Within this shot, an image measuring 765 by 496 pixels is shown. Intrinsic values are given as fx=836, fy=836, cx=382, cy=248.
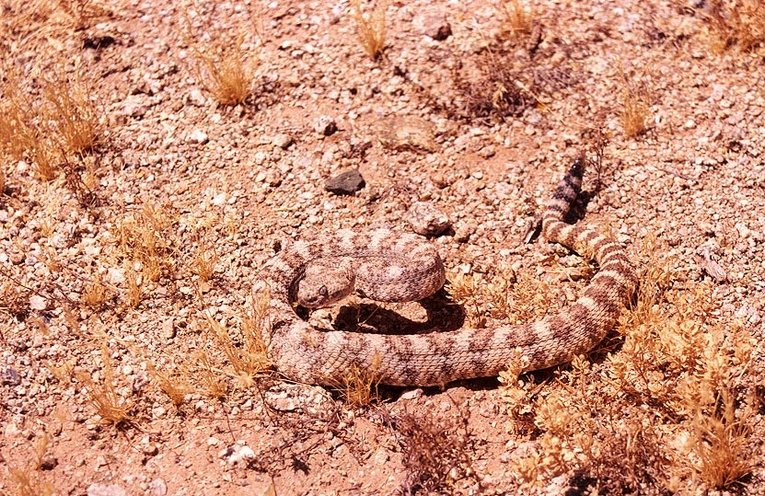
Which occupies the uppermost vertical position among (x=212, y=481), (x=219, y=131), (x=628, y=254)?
(x=219, y=131)

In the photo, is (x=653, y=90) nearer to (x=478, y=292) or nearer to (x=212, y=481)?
(x=478, y=292)

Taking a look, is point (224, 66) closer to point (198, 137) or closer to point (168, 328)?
point (198, 137)

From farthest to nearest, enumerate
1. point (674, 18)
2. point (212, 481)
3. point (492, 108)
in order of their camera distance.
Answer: point (674, 18) < point (492, 108) < point (212, 481)

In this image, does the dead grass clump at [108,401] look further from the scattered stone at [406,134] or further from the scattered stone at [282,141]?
the scattered stone at [406,134]

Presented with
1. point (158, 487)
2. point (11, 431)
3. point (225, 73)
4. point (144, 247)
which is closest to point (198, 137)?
point (225, 73)

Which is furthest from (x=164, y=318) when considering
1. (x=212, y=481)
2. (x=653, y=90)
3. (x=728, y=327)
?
(x=653, y=90)

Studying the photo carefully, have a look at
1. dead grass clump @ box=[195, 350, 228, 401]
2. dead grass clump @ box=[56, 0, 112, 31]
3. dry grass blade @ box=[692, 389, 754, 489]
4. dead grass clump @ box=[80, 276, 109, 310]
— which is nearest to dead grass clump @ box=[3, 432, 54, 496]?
dead grass clump @ box=[195, 350, 228, 401]

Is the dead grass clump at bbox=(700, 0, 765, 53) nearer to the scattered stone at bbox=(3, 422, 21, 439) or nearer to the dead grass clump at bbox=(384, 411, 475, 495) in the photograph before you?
the dead grass clump at bbox=(384, 411, 475, 495)
